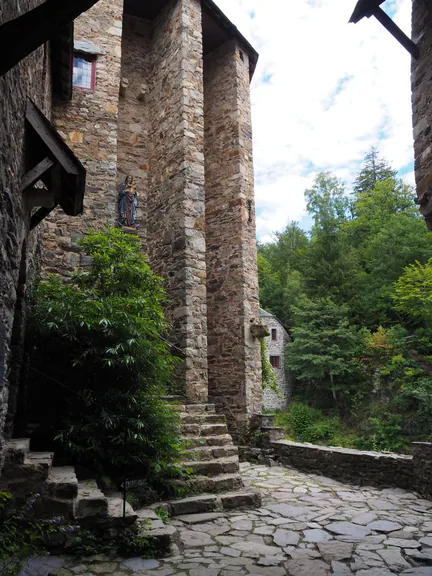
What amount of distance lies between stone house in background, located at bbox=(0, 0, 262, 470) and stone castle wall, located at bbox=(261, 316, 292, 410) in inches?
497

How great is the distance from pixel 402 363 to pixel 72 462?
16.0 meters

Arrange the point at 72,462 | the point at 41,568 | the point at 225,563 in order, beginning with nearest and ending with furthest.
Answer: the point at 41,568 → the point at 225,563 → the point at 72,462

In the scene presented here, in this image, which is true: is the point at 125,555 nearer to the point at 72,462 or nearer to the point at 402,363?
the point at 72,462

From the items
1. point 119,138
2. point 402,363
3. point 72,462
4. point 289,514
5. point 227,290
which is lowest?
point 289,514

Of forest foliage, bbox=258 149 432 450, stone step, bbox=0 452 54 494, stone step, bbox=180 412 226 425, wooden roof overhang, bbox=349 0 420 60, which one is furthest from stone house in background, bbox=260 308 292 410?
stone step, bbox=0 452 54 494

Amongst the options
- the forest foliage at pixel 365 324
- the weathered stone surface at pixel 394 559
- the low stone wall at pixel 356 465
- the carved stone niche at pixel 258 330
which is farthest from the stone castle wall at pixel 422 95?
the forest foliage at pixel 365 324

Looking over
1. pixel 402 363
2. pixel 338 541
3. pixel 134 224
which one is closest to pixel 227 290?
pixel 134 224

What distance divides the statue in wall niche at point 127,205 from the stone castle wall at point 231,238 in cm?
194

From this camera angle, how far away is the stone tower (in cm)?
837

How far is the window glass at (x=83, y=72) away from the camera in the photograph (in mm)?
8609

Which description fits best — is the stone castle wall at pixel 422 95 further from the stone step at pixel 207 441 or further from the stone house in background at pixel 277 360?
the stone house in background at pixel 277 360

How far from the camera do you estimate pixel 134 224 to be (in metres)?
10.3

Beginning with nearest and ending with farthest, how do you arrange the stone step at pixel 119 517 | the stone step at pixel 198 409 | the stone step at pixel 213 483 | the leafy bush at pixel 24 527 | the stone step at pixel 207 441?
the leafy bush at pixel 24 527
the stone step at pixel 119 517
the stone step at pixel 213 483
the stone step at pixel 207 441
the stone step at pixel 198 409

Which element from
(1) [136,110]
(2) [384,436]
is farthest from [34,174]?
(2) [384,436]
